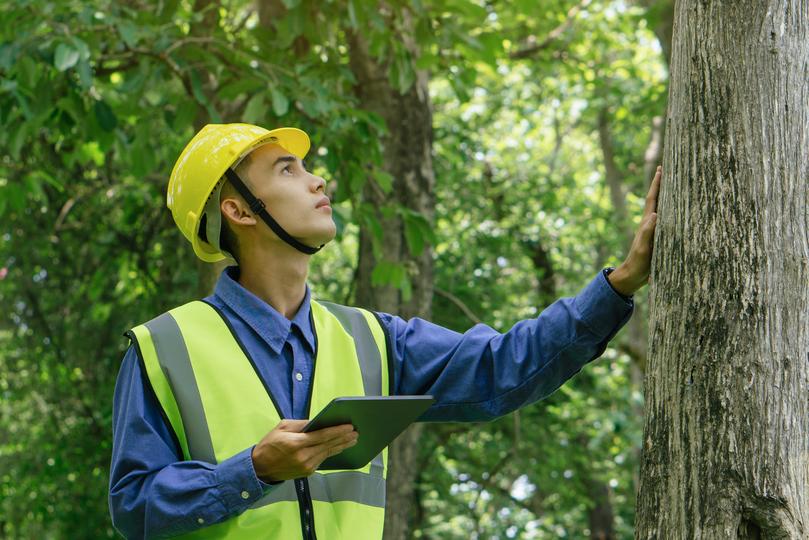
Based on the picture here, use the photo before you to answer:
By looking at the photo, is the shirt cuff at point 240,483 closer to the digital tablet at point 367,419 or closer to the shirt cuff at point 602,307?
the digital tablet at point 367,419

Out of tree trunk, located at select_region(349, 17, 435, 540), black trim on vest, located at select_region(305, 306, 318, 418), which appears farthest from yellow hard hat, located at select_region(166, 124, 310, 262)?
tree trunk, located at select_region(349, 17, 435, 540)

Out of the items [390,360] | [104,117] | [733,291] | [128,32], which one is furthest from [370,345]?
[104,117]

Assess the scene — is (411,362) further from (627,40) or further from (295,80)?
(627,40)

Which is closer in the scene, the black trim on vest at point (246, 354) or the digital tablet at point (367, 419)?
the digital tablet at point (367, 419)

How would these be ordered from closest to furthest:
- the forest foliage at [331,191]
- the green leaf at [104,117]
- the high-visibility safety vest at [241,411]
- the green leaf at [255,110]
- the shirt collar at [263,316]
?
the high-visibility safety vest at [241,411]
the shirt collar at [263,316]
the green leaf at [255,110]
the green leaf at [104,117]
the forest foliage at [331,191]

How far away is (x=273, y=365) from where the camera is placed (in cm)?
273

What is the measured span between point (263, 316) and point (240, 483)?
0.56m

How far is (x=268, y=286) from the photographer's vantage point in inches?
114

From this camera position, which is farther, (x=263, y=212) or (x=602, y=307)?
(x=263, y=212)

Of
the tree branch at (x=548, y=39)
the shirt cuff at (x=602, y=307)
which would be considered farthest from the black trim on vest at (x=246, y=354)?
the tree branch at (x=548, y=39)

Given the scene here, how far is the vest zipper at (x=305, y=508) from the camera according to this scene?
8.30 ft

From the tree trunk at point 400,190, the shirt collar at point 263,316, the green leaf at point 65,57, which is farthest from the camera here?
Answer: the tree trunk at point 400,190

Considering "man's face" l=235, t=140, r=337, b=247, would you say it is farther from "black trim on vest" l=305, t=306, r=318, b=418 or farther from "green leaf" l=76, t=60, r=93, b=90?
"green leaf" l=76, t=60, r=93, b=90

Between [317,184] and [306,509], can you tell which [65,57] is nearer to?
[317,184]
